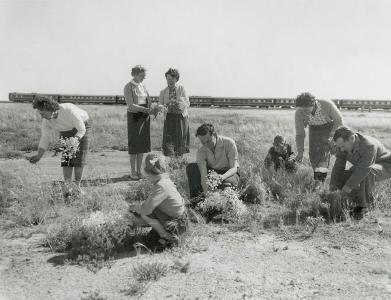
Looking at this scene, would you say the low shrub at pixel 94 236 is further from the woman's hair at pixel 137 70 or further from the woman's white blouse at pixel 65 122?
the woman's hair at pixel 137 70

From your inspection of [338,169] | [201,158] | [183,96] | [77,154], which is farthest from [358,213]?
[77,154]

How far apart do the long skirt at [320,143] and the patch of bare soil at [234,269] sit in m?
1.63

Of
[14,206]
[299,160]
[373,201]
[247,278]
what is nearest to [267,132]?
[299,160]

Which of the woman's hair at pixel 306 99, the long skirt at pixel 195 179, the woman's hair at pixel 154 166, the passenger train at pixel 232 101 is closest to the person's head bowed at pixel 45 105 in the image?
the long skirt at pixel 195 179

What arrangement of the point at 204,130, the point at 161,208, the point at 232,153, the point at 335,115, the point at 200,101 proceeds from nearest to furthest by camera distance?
the point at 161,208 → the point at 204,130 → the point at 232,153 → the point at 335,115 → the point at 200,101

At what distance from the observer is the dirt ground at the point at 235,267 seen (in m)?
3.60

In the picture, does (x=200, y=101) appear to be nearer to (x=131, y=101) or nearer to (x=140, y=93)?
(x=140, y=93)

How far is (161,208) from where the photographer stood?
4434 mm

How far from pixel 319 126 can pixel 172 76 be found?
7.76 ft

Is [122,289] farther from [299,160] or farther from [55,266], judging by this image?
[299,160]

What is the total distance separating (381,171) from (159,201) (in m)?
2.81

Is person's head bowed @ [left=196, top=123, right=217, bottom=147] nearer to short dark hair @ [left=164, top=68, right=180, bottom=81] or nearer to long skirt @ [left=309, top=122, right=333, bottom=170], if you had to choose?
long skirt @ [left=309, top=122, right=333, bottom=170]

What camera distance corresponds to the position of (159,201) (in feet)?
14.1

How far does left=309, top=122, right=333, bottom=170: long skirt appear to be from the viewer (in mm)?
6522
